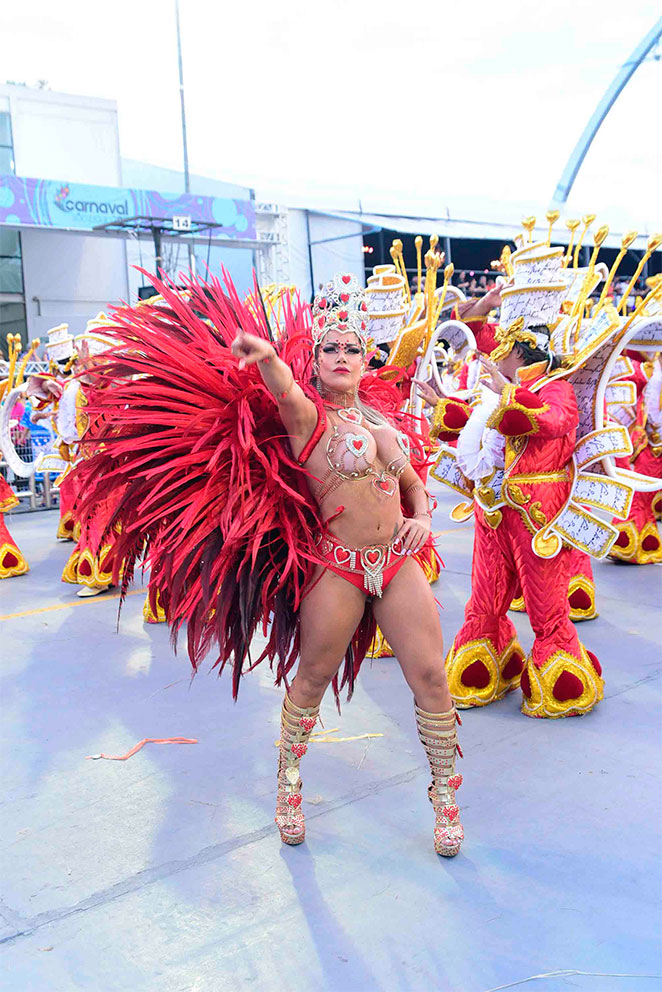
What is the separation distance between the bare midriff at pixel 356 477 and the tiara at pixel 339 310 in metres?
0.22

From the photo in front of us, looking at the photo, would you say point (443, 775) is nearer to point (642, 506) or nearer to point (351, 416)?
point (351, 416)

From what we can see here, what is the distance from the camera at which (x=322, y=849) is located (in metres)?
2.53

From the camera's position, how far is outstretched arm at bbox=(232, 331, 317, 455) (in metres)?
2.05

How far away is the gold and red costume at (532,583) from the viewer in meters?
3.38

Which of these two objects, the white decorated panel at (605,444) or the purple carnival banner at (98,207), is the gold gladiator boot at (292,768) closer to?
the white decorated panel at (605,444)

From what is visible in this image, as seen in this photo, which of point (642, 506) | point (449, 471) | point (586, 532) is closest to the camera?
point (586, 532)

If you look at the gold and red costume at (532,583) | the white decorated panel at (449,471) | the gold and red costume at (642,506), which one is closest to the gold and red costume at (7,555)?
the white decorated panel at (449,471)

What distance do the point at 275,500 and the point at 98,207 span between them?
383 inches

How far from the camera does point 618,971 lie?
1951 mm

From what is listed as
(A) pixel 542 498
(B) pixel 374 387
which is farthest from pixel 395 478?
(A) pixel 542 498

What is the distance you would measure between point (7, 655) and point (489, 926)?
320 cm

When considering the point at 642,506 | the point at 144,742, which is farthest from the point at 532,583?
the point at 642,506

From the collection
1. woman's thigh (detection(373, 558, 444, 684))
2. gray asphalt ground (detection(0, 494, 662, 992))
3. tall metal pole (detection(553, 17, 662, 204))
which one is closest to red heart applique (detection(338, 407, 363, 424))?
woman's thigh (detection(373, 558, 444, 684))

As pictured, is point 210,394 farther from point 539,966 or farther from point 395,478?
point 539,966
